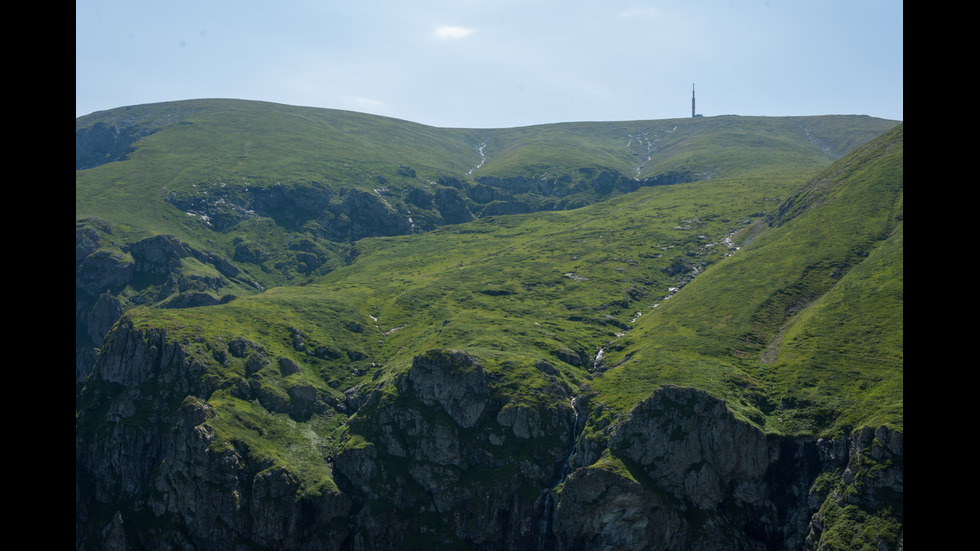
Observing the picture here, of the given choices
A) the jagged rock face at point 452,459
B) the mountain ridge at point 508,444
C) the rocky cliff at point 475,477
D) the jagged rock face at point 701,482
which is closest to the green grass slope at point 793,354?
the mountain ridge at point 508,444

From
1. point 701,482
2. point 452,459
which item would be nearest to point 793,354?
point 701,482

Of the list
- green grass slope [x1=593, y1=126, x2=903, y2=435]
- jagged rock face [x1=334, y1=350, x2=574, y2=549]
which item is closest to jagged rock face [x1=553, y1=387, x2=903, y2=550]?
green grass slope [x1=593, y1=126, x2=903, y2=435]

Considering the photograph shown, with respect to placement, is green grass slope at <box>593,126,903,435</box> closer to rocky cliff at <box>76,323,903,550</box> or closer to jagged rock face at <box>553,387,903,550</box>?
jagged rock face at <box>553,387,903,550</box>

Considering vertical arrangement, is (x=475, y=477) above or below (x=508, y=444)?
below

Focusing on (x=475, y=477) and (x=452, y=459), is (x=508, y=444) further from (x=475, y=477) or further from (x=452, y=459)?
(x=452, y=459)

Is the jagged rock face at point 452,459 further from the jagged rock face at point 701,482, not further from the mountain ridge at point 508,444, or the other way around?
the jagged rock face at point 701,482

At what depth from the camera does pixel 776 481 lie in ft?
445

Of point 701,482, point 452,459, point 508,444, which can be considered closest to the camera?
point 701,482

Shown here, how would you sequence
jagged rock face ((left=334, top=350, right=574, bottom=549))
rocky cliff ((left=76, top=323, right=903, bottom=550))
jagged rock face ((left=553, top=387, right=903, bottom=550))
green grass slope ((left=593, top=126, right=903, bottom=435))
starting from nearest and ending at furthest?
jagged rock face ((left=553, top=387, right=903, bottom=550))
rocky cliff ((left=76, top=323, right=903, bottom=550))
jagged rock face ((left=334, top=350, right=574, bottom=549))
green grass slope ((left=593, top=126, right=903, bottom=435))
